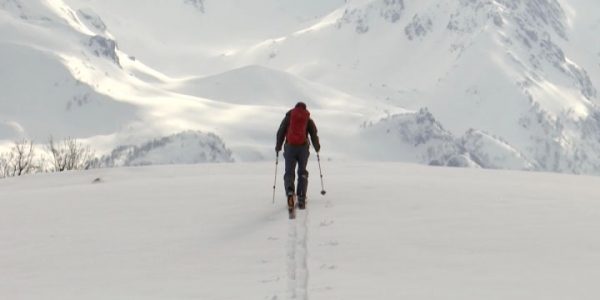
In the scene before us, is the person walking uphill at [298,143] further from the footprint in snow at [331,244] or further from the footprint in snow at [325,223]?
the footprint in snow at [331,244]

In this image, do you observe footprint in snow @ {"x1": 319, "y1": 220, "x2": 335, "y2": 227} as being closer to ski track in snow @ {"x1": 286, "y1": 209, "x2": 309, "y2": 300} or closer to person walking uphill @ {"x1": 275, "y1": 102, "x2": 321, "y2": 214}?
ski track in snow @ {"x1": 286, "y1": 209, "x2": 309, "y2": 300}

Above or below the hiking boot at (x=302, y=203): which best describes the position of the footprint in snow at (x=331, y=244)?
below

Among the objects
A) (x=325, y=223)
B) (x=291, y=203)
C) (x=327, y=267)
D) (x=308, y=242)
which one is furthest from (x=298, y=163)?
(x=327, y=267)

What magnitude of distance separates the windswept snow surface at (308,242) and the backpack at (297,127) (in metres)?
1.51

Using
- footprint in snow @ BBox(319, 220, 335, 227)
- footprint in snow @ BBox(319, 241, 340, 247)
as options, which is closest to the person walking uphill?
footprint in snow @ BBox(319, 220, 335, 227)

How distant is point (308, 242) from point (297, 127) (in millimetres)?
4326

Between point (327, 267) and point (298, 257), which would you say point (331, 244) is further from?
point (327, 267)

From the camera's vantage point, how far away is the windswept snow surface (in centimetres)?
1314

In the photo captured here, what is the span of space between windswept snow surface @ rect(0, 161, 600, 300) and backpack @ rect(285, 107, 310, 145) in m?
1.51

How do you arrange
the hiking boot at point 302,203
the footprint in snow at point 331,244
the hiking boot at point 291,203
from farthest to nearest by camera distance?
the hiking boot at point 302,203, the hiking boot at point 291,203, the footprint in snow at point 331,244

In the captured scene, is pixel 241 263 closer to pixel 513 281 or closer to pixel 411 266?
pixel 411 266

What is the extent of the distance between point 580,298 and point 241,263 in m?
5.34

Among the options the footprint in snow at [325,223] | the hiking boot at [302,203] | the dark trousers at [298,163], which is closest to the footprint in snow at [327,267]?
the footprint in snow at [325,223]

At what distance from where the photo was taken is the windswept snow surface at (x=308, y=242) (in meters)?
13.1
